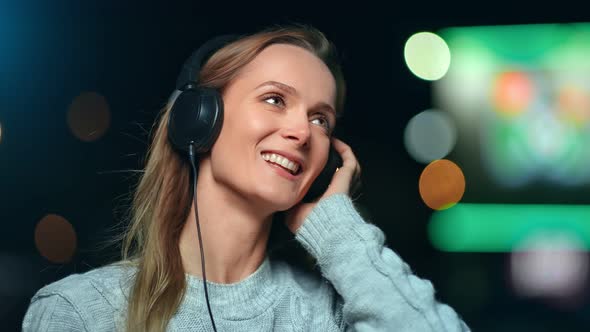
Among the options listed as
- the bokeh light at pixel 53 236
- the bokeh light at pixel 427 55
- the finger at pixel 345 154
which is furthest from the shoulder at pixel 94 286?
the bokeh light at pixel 427 55

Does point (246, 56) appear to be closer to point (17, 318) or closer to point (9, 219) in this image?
point (9, 219)

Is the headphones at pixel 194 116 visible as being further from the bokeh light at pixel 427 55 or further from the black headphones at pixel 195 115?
the bokeh light at pixel 427 55

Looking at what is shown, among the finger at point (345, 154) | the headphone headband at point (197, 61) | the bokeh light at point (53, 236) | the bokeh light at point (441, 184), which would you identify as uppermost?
the headphone headband at point (197, 61)

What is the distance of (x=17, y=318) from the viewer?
2264mm

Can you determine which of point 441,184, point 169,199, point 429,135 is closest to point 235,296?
point 169,199

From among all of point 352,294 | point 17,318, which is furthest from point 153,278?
point 17,318

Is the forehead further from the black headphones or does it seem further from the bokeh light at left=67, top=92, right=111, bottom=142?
the bokeh light at left=67, top=92, right=111, bottom=142

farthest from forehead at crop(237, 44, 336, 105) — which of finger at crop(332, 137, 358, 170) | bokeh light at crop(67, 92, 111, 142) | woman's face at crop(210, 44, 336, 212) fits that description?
bokeh light at crop(67, 92, 111, 142)

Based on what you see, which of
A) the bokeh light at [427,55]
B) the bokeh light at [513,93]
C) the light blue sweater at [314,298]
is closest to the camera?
the light blue sweater at [314,298]

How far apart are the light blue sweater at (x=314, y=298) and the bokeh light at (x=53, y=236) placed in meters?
1.01

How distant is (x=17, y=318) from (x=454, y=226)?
5.40 feet

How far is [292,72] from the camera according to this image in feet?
4.22

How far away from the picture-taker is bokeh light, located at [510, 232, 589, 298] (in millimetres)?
2664

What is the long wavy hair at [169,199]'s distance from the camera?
1.21m
